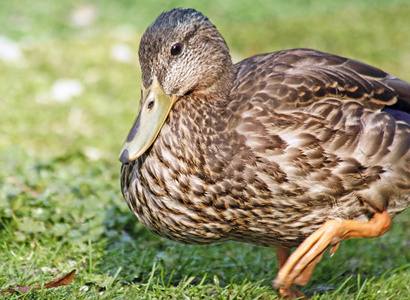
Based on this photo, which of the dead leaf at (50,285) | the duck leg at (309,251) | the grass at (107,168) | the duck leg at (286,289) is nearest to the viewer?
the dead leaf at (50,285)

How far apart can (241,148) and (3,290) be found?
4.67ft

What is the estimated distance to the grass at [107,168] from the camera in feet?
12.4

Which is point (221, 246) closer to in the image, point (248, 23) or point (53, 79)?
point (53, 79)

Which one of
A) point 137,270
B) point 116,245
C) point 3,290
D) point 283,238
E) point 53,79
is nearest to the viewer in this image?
point 3,290

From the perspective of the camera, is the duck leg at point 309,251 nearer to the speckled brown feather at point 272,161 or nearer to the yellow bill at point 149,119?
the speckled brown feather at point 272,161

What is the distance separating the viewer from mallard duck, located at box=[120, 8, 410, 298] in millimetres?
3352

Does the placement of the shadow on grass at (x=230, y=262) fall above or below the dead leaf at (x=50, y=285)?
below

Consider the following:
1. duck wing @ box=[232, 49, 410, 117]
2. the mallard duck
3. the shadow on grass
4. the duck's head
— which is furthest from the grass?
duck wing @ box=[232, 49, 410, 117]

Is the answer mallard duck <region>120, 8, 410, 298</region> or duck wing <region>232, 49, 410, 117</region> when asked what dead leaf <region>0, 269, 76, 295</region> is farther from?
duck wing <region>232, 49, 410, 117</region>

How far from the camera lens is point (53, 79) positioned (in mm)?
7652

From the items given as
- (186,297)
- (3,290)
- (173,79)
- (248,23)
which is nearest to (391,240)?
(186,297)

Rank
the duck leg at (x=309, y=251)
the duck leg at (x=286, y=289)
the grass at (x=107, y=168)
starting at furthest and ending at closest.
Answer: the grass at (x=107, y=168), the duck leg at (x=286, y=289), the duck leg at (x=309, y=251)

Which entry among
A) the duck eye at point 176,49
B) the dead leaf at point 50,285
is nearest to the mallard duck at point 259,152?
the duck eye at point 176,49

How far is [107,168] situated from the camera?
559cm
